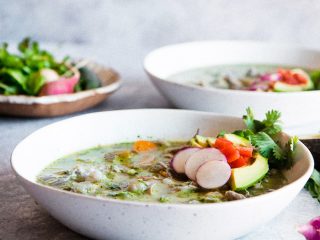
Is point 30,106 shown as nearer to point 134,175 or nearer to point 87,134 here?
point 87,134

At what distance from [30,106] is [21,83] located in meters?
0.14

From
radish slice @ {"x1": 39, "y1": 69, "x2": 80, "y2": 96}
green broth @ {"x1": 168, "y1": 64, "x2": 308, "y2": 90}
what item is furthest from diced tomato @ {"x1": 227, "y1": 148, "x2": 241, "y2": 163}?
radish slice @ {"x1": 39, "y1": 69, "x2": 80, "y2": 96}

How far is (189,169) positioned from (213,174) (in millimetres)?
90

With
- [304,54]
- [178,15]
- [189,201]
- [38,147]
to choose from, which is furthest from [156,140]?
[178,15]

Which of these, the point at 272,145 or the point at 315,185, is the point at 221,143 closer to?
the point at 272,145

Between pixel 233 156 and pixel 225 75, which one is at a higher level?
pixel 233 156

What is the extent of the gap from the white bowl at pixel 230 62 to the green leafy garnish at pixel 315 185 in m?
0.41

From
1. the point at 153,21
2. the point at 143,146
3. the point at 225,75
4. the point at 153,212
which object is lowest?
the point at 153,21

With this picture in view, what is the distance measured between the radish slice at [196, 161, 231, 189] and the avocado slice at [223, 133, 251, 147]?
15cm

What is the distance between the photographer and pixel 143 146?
2158mm

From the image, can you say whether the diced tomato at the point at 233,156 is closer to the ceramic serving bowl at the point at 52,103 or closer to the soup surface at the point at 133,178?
the soup surface at the point at 133,178

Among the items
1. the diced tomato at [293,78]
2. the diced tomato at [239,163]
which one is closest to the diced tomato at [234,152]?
the diced tomato at [239,163]

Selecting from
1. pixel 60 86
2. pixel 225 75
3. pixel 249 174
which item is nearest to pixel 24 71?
pixel 60 86

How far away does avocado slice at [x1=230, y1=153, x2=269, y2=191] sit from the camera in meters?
1.79
